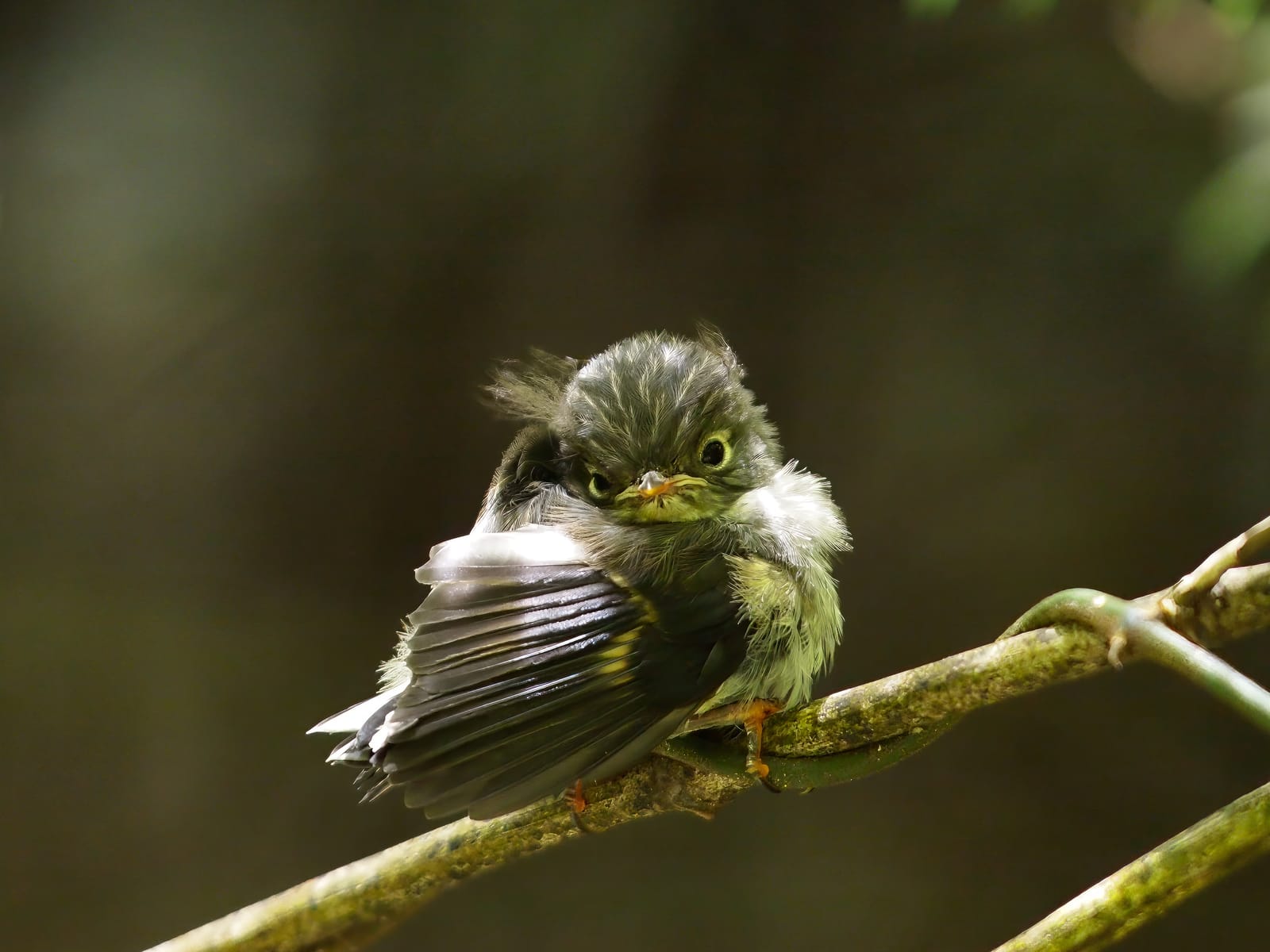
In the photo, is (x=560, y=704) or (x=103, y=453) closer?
(x=560, y=704)

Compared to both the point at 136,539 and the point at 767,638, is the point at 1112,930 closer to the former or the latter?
the point at 767,638

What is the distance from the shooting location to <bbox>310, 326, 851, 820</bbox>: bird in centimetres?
123

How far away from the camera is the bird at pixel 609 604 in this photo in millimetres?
1233

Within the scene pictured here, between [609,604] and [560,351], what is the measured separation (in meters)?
1.69

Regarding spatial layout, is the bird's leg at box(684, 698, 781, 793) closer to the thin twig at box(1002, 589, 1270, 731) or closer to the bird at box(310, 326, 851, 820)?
the bird at box(310, 326, 851, 820)

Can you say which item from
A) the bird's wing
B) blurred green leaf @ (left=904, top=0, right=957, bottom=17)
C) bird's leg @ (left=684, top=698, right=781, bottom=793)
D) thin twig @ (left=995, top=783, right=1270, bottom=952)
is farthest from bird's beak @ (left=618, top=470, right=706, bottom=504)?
blurred green leaf @ (left=904, top=0, right=957, bottom=17)

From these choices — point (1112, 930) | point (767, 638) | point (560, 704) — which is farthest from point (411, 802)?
point (1112, 930)

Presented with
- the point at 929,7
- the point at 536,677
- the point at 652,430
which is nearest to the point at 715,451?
the point at 652,430

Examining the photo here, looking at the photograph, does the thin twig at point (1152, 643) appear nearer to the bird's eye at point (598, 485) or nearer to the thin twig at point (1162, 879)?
the thin twig at point (1162, 879)

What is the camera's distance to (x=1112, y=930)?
934 mm

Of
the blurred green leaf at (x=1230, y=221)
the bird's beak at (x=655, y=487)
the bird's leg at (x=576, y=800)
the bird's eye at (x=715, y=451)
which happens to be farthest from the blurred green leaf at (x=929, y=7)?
the bird's leg at (x=576, y=800)

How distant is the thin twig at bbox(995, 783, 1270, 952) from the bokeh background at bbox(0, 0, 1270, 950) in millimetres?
1938

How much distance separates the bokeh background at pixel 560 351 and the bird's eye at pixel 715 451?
133cm

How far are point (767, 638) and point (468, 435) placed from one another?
1.72 m
